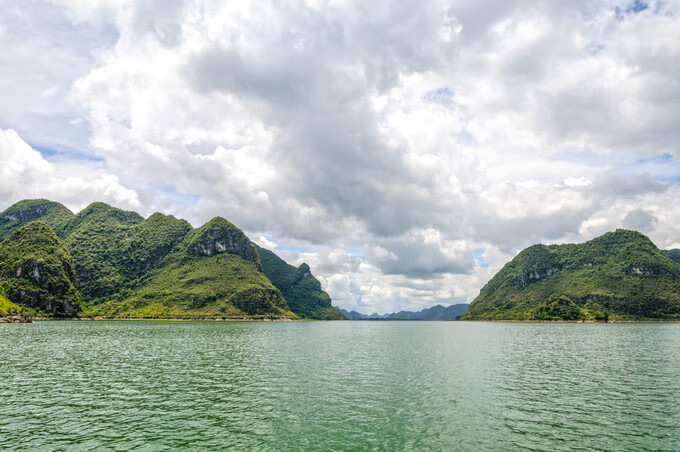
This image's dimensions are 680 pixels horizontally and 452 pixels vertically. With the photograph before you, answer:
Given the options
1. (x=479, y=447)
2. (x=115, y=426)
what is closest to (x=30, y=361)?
(x=115, y=426)

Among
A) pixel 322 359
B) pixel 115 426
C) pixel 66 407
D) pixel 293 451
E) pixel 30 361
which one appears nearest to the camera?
pixel 293 451

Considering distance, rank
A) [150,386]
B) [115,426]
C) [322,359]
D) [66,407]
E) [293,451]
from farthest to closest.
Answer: [322,359], [150,386], [66,407], [115,426], [293,451]

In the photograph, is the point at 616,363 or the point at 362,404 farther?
the point at 616,363

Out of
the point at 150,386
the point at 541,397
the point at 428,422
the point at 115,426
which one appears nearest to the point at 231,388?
the point at 150,386

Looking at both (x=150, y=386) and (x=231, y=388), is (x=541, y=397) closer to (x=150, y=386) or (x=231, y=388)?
A: (x=231, y=388)

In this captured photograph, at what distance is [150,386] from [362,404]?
3099cm

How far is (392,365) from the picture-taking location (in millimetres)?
73938

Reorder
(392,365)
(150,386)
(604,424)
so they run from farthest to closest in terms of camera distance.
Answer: (392,365) → (150,386) → (604,424)

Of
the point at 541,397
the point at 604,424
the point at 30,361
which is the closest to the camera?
the point at 604,424

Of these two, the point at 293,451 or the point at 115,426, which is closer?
the point at 293,451

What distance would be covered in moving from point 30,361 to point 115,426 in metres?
53.4

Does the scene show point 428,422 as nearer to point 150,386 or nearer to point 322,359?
point 150,386

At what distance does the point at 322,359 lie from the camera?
82250 millimetres

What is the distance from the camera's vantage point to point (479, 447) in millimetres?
29562
